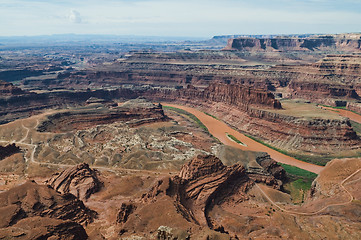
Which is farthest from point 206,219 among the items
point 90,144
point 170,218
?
point 90,144

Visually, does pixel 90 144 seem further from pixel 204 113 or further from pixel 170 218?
pixel 204 113

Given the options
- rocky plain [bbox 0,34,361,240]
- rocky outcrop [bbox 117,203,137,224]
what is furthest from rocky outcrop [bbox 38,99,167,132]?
rocky outcrop [bbox 117,203,137,224]

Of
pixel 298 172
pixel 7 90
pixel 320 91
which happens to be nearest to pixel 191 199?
pixel 298 172

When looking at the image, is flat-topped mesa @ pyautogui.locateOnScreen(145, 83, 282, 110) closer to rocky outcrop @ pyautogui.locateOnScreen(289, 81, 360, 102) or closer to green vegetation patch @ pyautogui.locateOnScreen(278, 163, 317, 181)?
green vegetation patch @ pyautogui.locateOnScreen(278, 163, 317, 181)

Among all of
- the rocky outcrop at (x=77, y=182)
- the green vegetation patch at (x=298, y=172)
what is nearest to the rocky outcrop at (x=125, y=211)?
the rocky outcrop at (x=77, y=182)

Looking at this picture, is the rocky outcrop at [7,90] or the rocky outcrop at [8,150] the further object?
the rocky outcrop at [7,90]

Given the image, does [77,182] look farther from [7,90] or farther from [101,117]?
[7,90]

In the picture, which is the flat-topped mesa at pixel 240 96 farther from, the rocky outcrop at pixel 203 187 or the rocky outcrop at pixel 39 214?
the rocky outcrop at pixel 39 214
